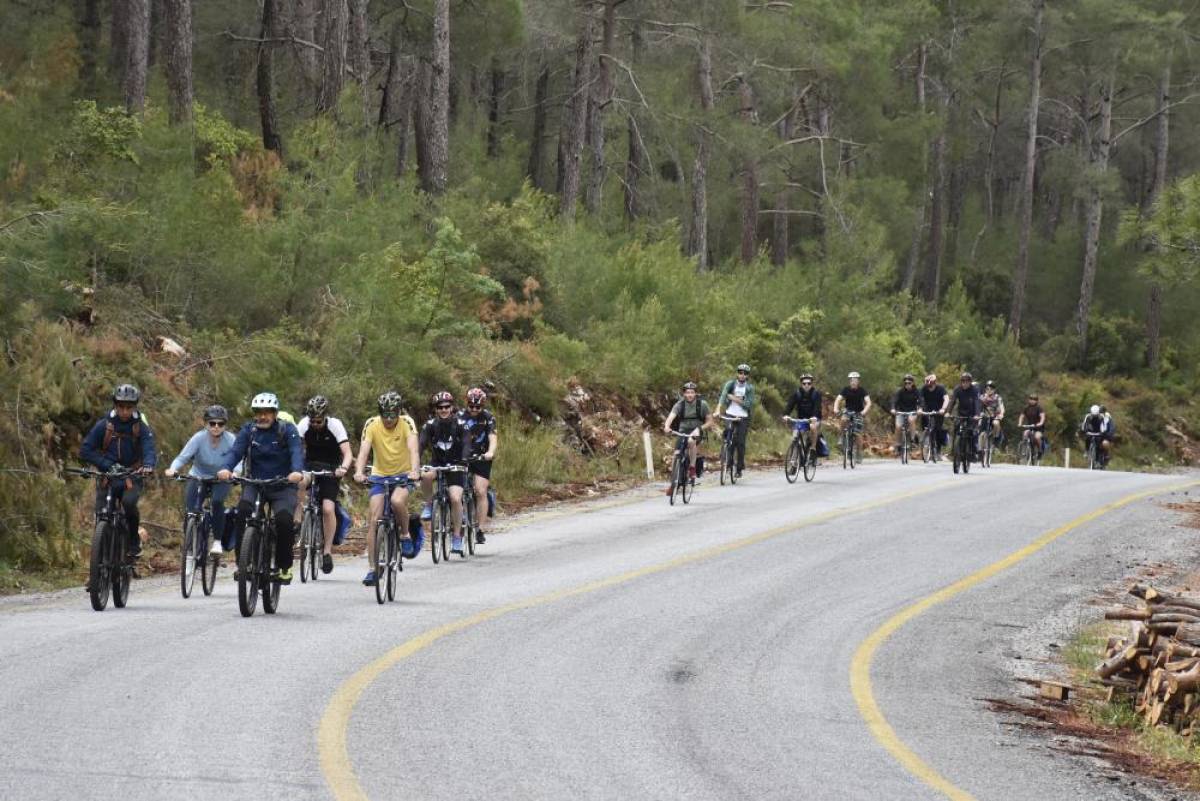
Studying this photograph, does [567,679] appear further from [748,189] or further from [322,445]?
[748,189]

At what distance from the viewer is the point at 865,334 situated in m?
48.4

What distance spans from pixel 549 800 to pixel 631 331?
2687cm

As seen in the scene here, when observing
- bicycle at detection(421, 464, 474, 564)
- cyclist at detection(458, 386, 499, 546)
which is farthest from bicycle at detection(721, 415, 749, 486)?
bicycle at detection(421, 464, 474, 564)

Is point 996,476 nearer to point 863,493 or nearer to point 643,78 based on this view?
point 863,493

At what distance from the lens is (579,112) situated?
4075cm

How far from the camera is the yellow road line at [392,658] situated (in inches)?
333

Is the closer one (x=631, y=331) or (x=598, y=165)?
(x=631, y=331)

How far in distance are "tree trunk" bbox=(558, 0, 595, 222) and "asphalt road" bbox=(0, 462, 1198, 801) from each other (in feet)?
64.0

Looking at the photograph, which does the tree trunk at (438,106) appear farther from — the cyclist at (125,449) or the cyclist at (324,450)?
the cyclist at (125,449)

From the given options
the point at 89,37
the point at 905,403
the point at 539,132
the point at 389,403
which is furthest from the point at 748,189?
the point at 389,403

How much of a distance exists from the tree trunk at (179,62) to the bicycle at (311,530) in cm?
1234

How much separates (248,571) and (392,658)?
2.46 meters

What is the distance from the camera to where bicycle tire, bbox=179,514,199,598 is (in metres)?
15.3

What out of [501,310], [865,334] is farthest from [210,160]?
[865,334]
